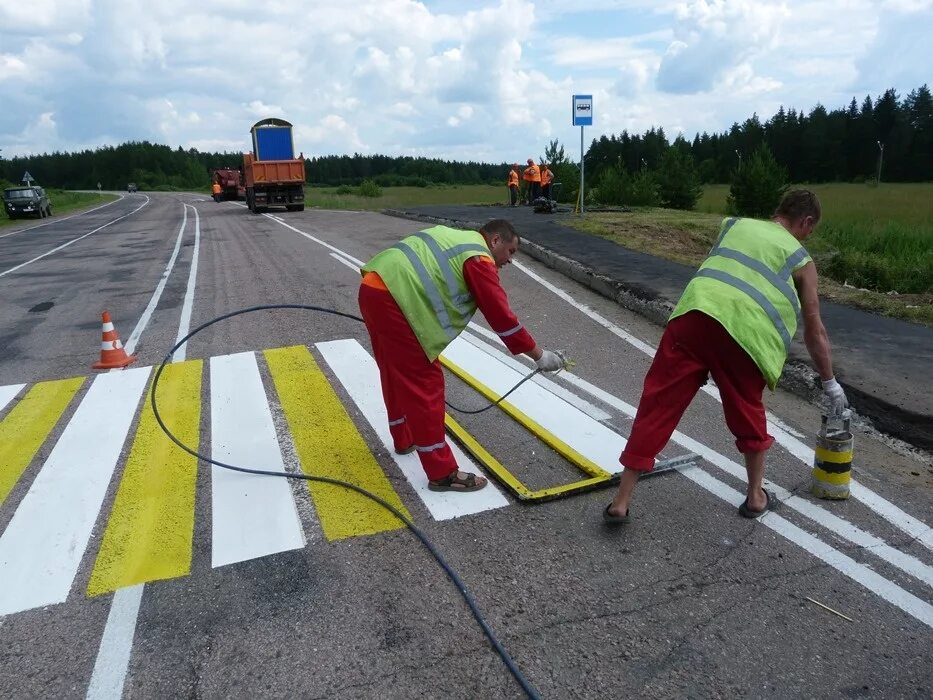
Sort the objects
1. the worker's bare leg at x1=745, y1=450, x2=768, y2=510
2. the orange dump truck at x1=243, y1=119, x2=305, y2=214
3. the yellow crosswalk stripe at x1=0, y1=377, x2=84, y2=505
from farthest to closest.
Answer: the orange dump truck at x1=243, y1=119, x2=305, y2=214, the yellow crosswalk stripe at x1=0, y1=377, x2=84, y2=505, the worker's bare leg at x1=745, y1=450, x2=768, y2=510

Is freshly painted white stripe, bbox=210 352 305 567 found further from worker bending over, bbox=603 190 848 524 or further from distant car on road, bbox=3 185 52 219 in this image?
distant car on road, bbox=3 185 52 219

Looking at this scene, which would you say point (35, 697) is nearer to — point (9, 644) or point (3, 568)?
point (9, 644)

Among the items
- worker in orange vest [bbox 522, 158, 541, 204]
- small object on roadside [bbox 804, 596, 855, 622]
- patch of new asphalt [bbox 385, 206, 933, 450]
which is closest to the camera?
small object on roadside [bbox 804, 596, 855, 622]

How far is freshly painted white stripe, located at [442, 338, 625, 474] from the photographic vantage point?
183 inches

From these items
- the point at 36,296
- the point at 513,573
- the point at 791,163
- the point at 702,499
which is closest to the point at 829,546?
the point at 702,499

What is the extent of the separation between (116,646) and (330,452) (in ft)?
6.74

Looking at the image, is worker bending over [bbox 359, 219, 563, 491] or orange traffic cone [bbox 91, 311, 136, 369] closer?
worker bending over [bbox 359, 219, 563, 491]

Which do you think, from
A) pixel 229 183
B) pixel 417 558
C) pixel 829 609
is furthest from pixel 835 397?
pixel 229 183

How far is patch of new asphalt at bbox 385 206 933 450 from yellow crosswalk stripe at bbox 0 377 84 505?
6.16m

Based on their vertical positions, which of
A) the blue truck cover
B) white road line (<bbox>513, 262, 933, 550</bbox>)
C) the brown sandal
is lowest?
white road line (<bbox>513, 262, 933, 550</bbox>)

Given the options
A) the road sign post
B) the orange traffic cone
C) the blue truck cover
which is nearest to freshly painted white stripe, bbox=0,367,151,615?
the orange traffic cone

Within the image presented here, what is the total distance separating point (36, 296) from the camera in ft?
37.5

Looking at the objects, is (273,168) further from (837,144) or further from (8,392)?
(837,144)

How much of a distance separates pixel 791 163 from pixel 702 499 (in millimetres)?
96431
